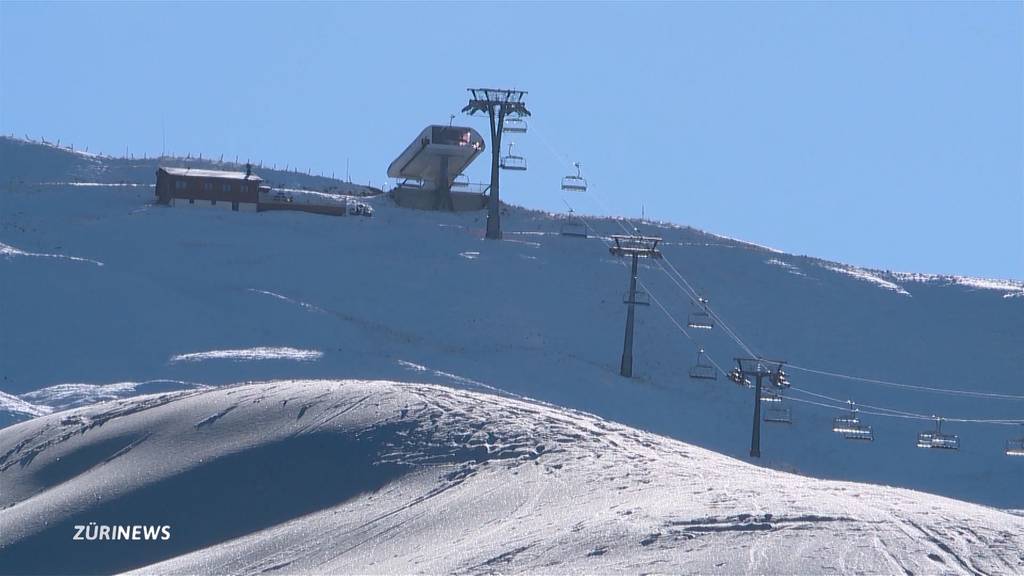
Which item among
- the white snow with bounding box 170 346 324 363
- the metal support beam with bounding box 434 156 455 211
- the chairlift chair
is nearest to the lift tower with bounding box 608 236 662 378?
the chairlift chair

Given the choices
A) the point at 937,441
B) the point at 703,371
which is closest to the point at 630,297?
the point at 703,371

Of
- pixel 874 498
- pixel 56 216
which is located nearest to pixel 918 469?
pixel 874 498

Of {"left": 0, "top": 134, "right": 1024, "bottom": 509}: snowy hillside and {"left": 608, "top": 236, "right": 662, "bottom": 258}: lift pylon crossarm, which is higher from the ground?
{"left": 608, "top": 236, "right": 662, "bottom": 258}: lift pylon crossarm

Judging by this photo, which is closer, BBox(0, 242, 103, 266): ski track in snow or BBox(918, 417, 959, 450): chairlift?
BBox(918, 417, 959, 450): chairlift

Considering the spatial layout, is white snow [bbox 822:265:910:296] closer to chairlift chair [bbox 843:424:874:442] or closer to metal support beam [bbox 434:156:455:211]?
metal support beam [bbox 434:156:455:211]

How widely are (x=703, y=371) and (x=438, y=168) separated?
32486 mm

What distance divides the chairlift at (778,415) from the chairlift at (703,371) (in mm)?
2317

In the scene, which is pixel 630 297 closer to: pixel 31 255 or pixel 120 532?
pixel 31 255

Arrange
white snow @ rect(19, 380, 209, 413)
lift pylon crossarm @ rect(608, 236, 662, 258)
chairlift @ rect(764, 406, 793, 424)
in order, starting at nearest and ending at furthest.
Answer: white snow @ rect(19, 380, 209, 413) < chairlift @ rect(764, 406, 793, 424) < lift pylon crossarm @ rect(608, 236, 662, 258)

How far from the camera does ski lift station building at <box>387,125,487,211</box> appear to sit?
81812 mm

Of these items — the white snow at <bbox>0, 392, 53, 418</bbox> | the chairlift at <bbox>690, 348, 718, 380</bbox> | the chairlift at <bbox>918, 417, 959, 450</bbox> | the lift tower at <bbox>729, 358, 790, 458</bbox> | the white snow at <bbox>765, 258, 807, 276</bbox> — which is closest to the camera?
the white snow at <bbox>0, 392, 53, 418</bbox>

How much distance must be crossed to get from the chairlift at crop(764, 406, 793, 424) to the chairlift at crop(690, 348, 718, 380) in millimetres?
2317

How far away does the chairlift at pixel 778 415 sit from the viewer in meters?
47.5

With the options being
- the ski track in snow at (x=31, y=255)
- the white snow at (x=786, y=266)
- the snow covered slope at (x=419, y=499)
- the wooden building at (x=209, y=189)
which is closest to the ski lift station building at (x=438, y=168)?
the wooden building at (x=209, y=189)
